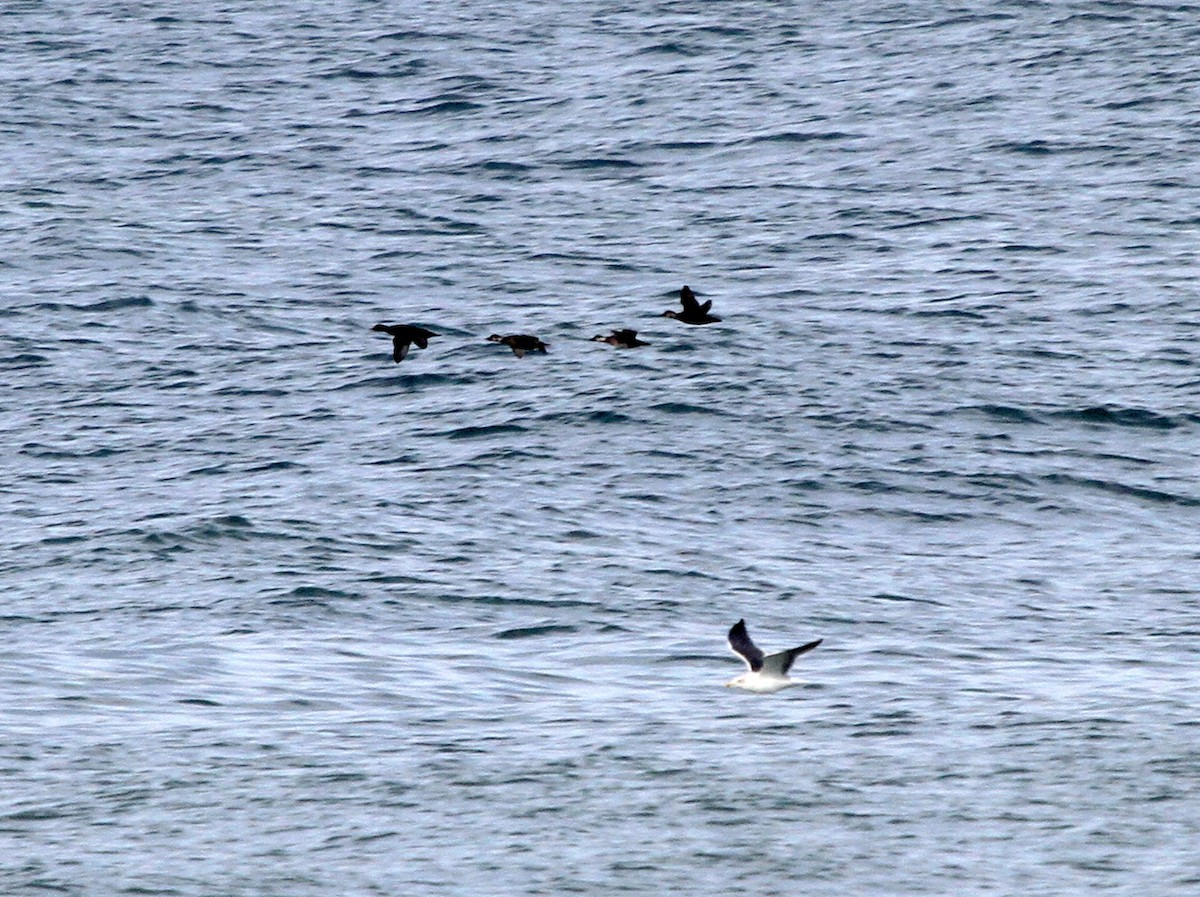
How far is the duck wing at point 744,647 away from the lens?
21.1 metres

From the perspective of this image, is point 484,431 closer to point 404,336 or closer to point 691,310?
point 404,336

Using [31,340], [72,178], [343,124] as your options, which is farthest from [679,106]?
[31,340]

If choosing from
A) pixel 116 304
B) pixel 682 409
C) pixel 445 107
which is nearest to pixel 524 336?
pixel 682 409

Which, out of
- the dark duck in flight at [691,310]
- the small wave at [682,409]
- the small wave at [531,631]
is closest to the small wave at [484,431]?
the small wave at [682,409]

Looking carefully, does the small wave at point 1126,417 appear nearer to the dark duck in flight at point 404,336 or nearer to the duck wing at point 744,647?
the dark duck in flight at point 404,336

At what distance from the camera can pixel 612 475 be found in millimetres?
35656

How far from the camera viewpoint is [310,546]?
32562 mm

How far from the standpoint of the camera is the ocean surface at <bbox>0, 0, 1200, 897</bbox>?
949 inches

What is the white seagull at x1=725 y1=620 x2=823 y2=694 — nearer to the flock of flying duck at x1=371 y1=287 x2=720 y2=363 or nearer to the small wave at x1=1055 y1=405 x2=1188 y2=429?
the flock of flying duck at x1=371 y1=287 x2=720 y2=363

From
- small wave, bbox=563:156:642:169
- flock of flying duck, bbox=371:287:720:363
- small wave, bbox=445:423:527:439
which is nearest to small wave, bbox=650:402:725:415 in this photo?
small wave, bbox=445:423:527:439

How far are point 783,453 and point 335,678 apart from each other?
10868mm

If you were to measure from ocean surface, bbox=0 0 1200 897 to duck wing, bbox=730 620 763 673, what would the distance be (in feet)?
8.01

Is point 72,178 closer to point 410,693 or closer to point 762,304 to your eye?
point 762,304

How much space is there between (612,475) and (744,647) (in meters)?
14.3
